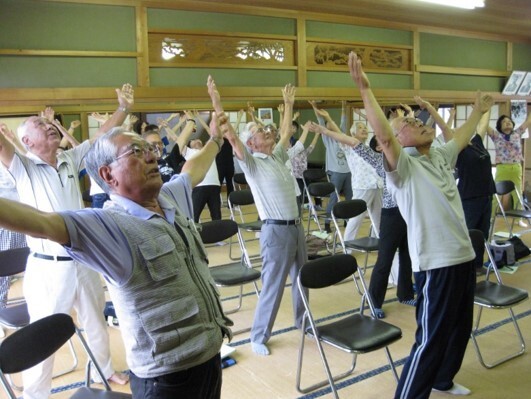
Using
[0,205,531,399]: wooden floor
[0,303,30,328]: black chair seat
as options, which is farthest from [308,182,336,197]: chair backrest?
[0,303,30,328]: black chair seat

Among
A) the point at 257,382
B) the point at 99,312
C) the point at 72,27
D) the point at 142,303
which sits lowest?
the point at 257,382

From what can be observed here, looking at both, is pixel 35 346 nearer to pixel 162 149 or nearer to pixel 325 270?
pixel 325 270

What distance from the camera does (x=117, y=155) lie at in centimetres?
165

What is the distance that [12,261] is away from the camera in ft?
11.4

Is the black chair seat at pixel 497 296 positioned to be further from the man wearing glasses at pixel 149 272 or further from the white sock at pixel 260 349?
the man wearing glasses at pixel 149 272

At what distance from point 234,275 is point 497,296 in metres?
1.87

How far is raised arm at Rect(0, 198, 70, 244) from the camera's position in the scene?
1271 millimetres

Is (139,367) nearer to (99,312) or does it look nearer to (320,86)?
(99,312)

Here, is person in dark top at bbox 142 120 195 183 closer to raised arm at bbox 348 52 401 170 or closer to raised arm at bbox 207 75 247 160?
raised arm at bbox 207 75 247 160

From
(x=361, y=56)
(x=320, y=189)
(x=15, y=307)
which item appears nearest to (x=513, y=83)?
(x=361, y=56)

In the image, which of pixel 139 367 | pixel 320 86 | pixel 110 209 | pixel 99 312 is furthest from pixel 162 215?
pixel 320 86

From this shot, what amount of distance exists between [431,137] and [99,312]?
7.18ft

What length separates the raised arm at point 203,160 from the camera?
2268 mm

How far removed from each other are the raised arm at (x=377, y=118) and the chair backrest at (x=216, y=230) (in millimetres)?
1923
